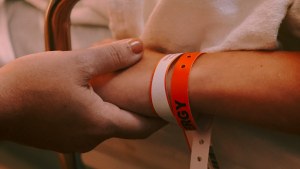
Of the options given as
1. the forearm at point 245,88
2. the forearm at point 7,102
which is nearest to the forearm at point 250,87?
the forearm at point 245,88

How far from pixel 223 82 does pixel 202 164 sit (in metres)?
0.13

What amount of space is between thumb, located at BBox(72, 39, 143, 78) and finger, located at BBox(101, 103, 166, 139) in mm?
60

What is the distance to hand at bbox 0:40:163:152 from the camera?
0.48 metres

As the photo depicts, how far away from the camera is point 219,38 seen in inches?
20.6

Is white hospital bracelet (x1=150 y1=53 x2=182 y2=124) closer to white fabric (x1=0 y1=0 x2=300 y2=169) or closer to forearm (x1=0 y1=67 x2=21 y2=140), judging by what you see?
white fabric (x1=0 y1=0 x2=300 y2=169)

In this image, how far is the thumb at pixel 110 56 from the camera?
0.50 metres

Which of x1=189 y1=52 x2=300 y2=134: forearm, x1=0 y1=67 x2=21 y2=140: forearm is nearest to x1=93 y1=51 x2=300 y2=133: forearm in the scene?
x1=189 y1=52 x2=300 y2=134: forearm

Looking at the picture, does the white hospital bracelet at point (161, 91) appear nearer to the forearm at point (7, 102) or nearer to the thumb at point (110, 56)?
the thumb at point (110, 56)

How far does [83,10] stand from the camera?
0.69 metres

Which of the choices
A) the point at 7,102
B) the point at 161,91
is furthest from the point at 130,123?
the point at 7,102

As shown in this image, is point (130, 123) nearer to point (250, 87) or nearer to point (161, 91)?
point (161, 91)

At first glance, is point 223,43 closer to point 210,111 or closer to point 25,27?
point 210,111

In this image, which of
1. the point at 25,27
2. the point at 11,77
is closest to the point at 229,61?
the point at 11,77

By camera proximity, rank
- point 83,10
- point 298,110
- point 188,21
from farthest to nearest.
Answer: point 83,10, point 188,21, point 298,110
